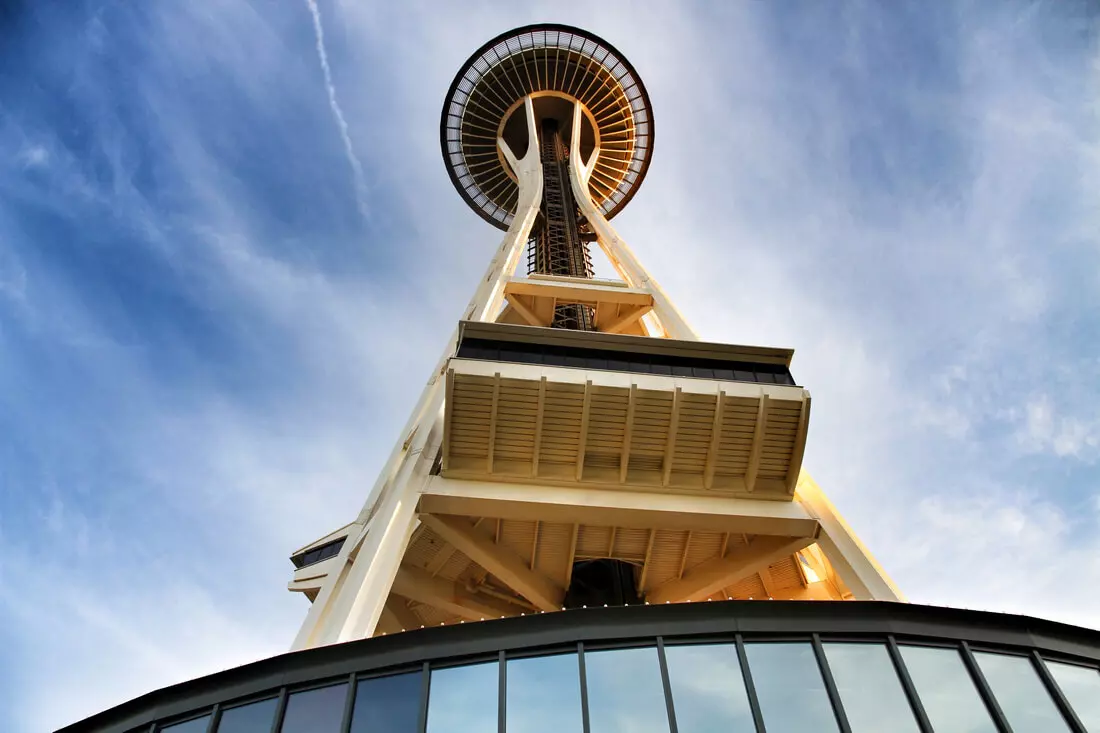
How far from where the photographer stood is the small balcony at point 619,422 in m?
15.5

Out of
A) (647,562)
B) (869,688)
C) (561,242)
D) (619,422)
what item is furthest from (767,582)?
(561,242)

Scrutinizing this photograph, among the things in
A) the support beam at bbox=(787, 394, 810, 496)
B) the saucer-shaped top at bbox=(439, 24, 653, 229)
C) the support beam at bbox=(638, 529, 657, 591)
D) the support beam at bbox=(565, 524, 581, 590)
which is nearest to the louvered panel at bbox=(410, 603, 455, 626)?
the support beam at bbox=(565, 524, 581, 590)

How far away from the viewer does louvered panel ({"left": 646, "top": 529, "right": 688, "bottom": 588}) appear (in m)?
18.0

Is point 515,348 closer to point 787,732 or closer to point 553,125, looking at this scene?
point 787,732

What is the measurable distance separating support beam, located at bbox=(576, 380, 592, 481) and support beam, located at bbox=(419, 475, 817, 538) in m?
0.56

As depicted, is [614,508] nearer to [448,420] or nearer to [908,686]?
[448,420]

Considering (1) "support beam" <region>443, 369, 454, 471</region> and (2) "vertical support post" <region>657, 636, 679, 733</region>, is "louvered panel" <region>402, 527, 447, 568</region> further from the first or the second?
(2) "vertical support post" <region>657, 636, 679, 733</region>

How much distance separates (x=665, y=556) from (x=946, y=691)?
37.2ft

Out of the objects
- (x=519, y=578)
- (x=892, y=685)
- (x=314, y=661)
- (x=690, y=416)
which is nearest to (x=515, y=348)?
(x=690, y=416)

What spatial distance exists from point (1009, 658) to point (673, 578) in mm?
11618

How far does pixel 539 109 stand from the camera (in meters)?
43.7

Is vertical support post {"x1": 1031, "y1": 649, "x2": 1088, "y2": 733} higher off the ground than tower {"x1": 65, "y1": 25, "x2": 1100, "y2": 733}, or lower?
lower

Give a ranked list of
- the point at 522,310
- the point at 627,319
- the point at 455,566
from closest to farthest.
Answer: the point at 455,566 → the point at 627,319 → the point at 522,310

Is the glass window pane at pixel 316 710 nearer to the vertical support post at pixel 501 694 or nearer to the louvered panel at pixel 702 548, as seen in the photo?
the vertical support post at pixel 501 694
